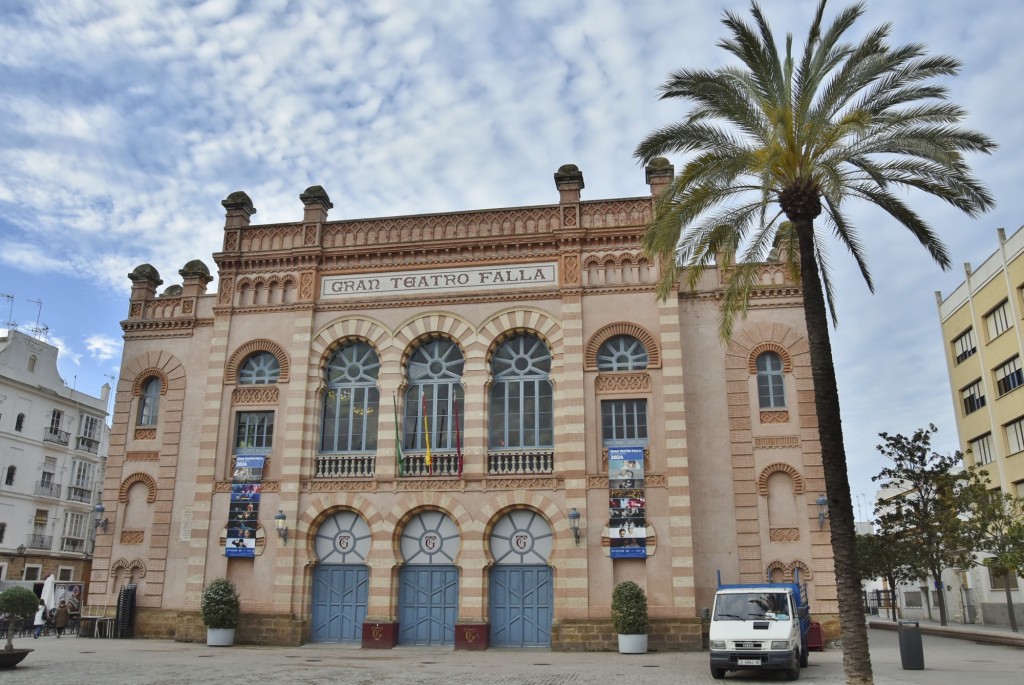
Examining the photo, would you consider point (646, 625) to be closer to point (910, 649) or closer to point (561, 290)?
point (910, 649)

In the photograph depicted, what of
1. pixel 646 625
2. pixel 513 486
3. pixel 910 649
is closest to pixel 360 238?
pixel 513 486

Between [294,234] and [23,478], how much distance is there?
89.5 ft

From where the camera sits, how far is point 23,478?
44.8 meters

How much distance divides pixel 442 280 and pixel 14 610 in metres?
15.0

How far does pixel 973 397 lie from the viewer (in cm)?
4262

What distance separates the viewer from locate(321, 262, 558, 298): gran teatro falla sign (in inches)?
1064

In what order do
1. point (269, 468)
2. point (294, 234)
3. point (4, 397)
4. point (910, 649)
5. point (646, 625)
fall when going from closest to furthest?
1. point (910, 649)
2. point (646, 625)
3. point (269, 468)
4. point (294, 234)
5. point (4, 397)

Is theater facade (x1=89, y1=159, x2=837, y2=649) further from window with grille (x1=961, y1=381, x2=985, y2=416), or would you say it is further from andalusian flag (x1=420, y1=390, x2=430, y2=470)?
window with grille (x1=961, y1=381, x2=985, y2=416)

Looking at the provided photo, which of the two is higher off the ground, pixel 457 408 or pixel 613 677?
pixel 457 408

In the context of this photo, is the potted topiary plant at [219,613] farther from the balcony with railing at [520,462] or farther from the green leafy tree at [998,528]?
the green leafy tree at [998,528]

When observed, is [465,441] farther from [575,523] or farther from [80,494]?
[80,494]

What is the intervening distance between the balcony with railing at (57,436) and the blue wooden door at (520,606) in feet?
111

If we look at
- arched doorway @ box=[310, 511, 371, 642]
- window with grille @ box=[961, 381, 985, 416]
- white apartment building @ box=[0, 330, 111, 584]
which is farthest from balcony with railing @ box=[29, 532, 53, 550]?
window with grille @ box=[961, 381, 985, 416]

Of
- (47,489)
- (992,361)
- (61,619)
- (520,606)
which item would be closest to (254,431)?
(520,606)
